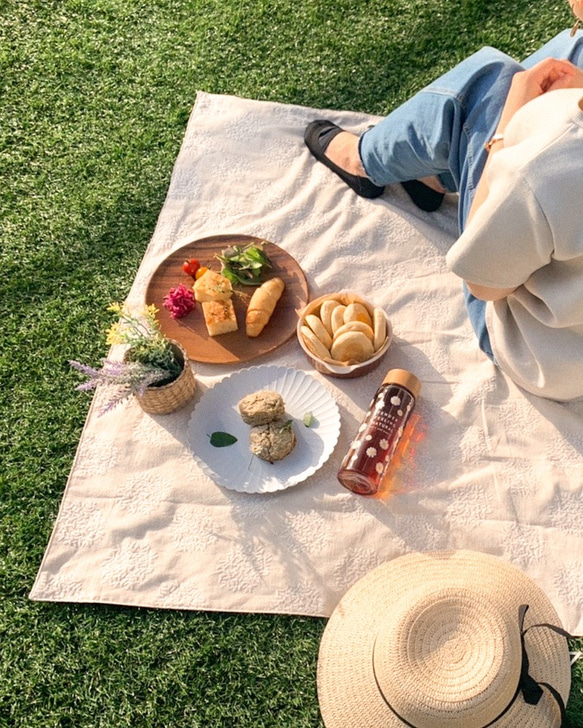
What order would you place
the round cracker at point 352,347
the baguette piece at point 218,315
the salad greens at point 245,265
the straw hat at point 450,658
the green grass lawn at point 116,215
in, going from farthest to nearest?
1. the salad greens at point 245,265
2. the baguette piece at point 218,315
3. the round cracker at point 352,347
4. the green grass lawn at point 116,215
5. the straw hat at point 450,658

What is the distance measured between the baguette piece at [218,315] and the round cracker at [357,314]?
32cm

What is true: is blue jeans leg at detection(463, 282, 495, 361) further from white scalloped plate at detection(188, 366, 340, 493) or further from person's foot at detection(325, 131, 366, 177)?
person's foot at detection(325, 131, 366, 177)

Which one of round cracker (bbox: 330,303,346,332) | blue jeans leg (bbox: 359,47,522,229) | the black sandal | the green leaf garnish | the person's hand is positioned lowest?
the green leaf garnish

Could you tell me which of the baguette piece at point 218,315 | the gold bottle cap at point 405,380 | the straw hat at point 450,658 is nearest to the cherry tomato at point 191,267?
the baguette piece at point 218,315

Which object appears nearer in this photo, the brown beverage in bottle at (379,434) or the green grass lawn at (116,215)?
the green grass lawn at (116,215)

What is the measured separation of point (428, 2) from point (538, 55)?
1102 mm

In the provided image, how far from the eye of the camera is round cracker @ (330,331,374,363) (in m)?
1.83

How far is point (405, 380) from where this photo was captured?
1.79m

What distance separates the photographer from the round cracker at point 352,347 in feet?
6.02

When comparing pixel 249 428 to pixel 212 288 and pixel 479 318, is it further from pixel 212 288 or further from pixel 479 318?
pixel 479 318

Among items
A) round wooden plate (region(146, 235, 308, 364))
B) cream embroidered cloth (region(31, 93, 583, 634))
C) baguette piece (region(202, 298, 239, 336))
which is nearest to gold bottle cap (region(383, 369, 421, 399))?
cream embroidered cloth (region(31, 93, 583, 634))

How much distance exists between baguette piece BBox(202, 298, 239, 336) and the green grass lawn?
362 mm

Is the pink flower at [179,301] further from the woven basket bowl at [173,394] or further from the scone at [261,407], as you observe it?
the scone at [261,407]

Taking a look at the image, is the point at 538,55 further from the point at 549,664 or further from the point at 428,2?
the point at 549,664
